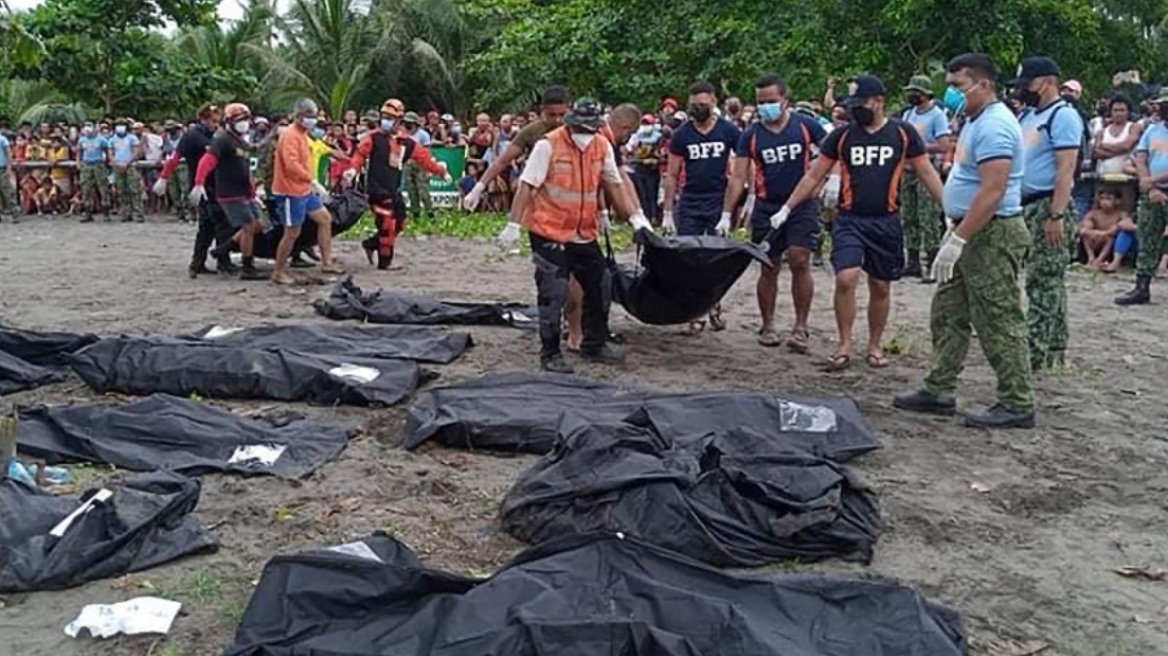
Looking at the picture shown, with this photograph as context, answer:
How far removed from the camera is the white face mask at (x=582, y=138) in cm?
834

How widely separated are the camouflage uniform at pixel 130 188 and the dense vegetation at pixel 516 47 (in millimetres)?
2424

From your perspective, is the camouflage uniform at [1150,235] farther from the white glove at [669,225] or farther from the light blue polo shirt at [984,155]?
the light blue polo shirt at [984,155]

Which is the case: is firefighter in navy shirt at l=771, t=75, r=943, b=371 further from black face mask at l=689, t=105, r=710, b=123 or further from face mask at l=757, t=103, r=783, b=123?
black face mask at l=689, t=105, r=710, b=123

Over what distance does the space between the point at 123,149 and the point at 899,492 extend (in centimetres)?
1872

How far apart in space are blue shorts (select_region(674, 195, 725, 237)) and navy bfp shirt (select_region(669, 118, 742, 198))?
0.16ft

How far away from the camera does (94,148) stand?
2220 centimetres

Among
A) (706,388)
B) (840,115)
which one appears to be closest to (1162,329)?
(840,115)

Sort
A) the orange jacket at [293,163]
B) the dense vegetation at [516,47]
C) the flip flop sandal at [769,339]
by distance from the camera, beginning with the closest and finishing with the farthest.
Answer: the flip flop sandal at [769,339] → the orange jacket at [293,163] → the dense vegetation at [516,47]

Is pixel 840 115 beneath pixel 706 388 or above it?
above

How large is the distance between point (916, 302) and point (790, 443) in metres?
5.67

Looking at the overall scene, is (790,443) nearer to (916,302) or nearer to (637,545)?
(637,545)

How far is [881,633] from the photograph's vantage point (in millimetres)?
3992

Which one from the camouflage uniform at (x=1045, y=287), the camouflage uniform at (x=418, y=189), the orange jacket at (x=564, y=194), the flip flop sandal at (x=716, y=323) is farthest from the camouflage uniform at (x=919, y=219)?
the camouflage uniform at (x=418, y=189)

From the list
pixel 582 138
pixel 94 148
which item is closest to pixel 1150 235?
pixel 582 138
